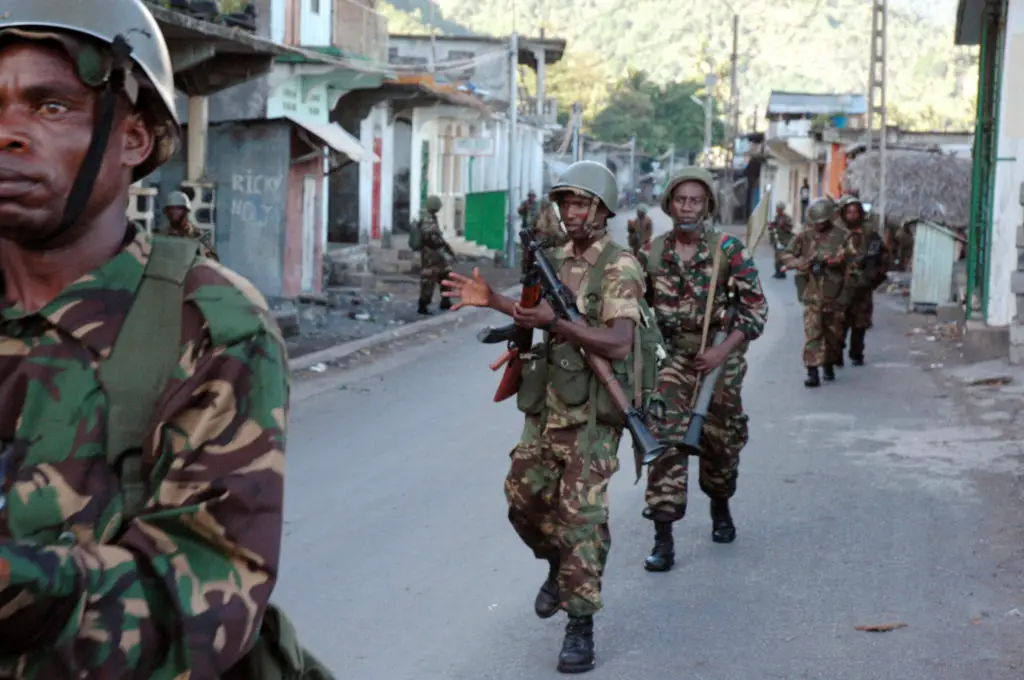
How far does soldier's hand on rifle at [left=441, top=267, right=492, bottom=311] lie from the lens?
5.19 m

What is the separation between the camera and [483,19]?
172m

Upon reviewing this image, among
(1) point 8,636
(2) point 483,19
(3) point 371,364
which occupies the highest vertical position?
(2) point 483,19

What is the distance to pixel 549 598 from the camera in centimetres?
588

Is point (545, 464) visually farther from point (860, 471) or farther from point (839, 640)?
point (860, 471)

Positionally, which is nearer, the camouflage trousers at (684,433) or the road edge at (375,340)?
the camouflage trousers at (684,433)

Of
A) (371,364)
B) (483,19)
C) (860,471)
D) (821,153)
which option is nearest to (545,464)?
(860,471)

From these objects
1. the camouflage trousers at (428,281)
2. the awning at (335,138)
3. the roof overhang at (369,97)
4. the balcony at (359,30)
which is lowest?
the camouflage trousers at (428,281)

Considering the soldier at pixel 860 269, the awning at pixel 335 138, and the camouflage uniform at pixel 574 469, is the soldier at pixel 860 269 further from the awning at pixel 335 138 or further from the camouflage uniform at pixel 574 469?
the camouflage uniform at pixel 574 469

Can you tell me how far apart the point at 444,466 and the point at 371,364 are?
584 centimetres

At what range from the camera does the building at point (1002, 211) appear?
15.2m

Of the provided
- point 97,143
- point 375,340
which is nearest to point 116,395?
point 97,143

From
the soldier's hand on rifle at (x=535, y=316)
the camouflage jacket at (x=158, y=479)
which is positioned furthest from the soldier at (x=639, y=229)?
the camouflage jacket at (x=158, y=479)

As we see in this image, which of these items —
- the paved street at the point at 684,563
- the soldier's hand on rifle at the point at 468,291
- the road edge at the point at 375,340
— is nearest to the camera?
the soldier's hand on rifle at the point at 468,291

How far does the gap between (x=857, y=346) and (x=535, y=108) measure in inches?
1616
